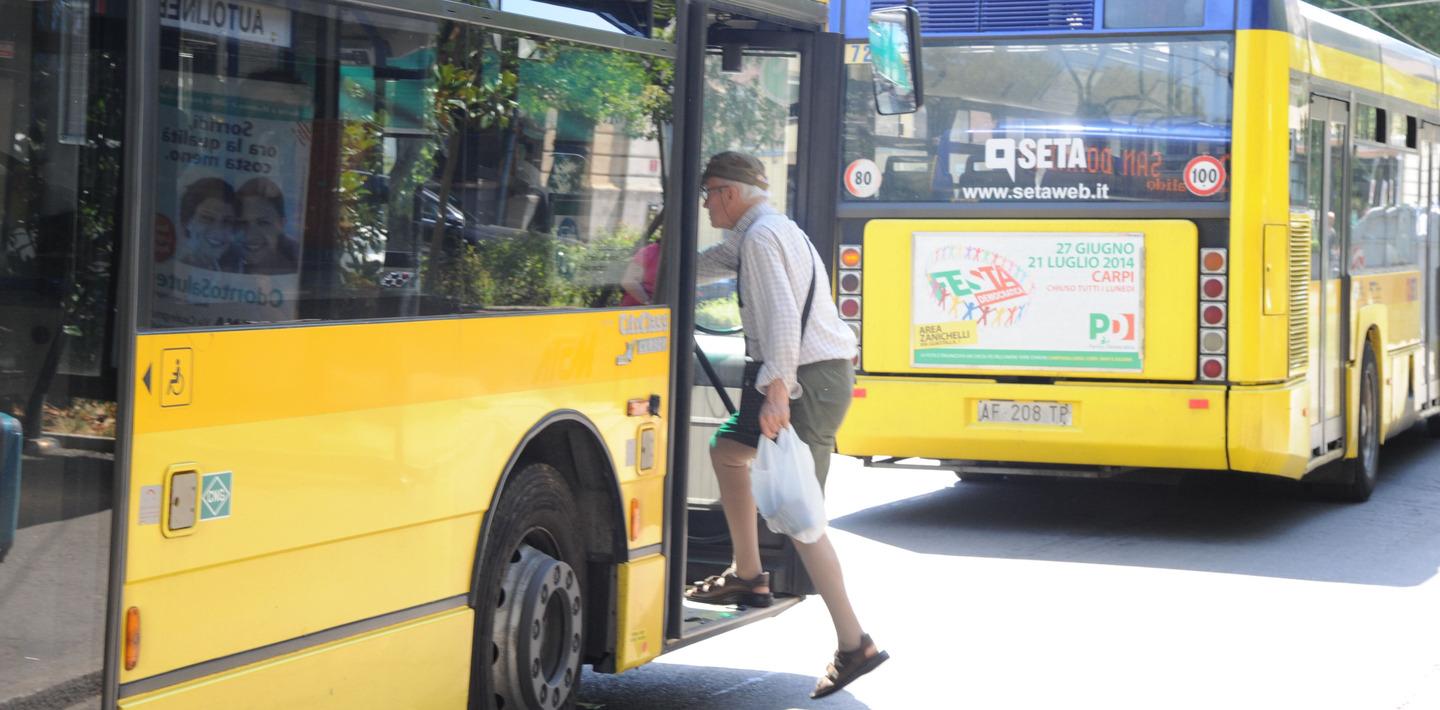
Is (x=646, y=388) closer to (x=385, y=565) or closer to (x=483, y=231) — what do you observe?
(x=483, y=231)

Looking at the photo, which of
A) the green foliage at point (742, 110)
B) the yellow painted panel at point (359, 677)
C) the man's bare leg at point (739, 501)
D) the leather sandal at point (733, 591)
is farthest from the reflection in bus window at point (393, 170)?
the leather sandal at point (733, 591)

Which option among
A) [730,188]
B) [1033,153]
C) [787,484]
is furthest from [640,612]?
[1033,153]

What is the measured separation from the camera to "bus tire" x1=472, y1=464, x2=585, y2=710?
5.15 meters

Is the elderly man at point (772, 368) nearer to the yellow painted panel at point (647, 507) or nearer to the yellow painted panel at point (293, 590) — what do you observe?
the yellow painted panel at point (647, 507)

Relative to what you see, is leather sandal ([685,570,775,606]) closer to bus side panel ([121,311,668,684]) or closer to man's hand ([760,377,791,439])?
man's hand ([760,377,791,439])

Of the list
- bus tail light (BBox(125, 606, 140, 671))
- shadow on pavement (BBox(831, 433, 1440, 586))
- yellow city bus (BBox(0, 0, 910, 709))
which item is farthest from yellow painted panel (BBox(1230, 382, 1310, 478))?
bus tail light (BBox(125, 606, 140, 671))

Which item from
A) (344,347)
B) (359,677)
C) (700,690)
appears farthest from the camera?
(700,690)

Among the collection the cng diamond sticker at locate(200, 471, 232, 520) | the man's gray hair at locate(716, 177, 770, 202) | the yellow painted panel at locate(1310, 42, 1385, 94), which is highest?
the yellow painted panel at locate(1310, 42, 1385, 94)

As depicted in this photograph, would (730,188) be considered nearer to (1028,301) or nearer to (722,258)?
(722,258)

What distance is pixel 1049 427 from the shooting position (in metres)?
10.2

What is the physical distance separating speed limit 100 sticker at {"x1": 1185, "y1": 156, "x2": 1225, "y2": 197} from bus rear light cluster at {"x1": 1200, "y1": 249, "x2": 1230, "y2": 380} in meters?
0.31

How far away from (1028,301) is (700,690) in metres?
4.18

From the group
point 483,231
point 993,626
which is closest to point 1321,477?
point 993,626

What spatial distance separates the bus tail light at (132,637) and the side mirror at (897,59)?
4252 mm
